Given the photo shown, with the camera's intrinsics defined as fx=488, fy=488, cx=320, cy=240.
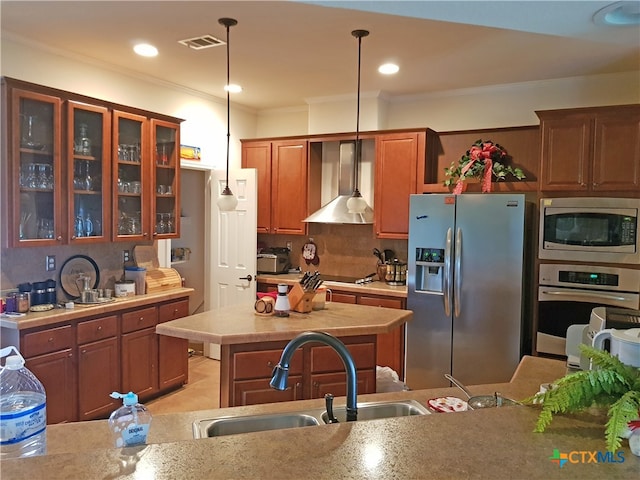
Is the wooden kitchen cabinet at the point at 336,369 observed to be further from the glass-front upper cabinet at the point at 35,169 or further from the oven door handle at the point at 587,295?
the glass-front upper cabinet at the point at 35,169

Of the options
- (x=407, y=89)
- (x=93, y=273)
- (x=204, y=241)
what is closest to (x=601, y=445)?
(x=93, y=273)

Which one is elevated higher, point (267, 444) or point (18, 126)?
point (18, 126)

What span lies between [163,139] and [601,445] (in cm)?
403

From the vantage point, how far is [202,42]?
136 inches

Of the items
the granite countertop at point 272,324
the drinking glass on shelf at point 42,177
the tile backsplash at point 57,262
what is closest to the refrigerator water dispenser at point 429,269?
the granite countertop at point 272,324

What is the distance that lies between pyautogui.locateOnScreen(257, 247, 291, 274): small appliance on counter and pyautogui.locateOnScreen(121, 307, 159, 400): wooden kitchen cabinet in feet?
4.98

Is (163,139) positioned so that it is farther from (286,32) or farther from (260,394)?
(260,394)

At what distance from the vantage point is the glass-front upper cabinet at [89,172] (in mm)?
3541

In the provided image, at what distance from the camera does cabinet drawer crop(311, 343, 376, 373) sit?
288 centimetres

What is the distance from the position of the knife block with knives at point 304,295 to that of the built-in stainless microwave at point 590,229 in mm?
1897

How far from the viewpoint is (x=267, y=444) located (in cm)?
119

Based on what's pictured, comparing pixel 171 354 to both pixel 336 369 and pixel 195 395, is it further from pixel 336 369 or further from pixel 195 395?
pixel 336 369

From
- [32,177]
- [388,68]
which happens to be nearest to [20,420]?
[32,177]

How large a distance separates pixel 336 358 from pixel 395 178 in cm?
236
